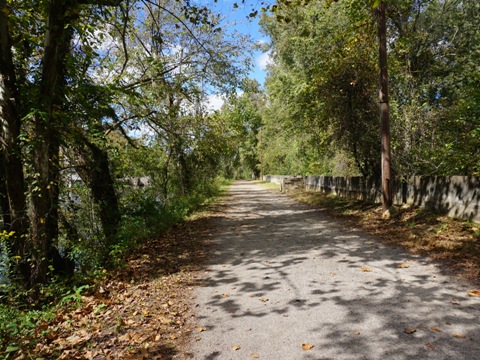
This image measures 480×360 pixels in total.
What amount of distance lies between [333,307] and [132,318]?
264 cm

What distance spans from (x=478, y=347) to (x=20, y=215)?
6500 mm

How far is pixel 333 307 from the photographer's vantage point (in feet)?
13.4

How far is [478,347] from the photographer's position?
9.82ft

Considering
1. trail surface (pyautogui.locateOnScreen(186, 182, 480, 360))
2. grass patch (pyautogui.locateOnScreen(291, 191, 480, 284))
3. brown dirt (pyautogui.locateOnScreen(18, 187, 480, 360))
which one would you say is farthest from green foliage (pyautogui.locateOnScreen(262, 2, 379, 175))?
trail surface (pyautogui.locateOnScreen(186, 182, 480, 360))

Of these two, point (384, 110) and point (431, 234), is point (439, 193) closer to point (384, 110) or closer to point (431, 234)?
point (431, 234)

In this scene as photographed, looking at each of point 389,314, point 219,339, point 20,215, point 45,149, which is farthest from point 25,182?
point 389,314

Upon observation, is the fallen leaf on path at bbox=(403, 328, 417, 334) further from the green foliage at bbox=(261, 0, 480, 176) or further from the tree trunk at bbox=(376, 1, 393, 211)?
the green foliage at bbox=(261, 0, 480, 176)

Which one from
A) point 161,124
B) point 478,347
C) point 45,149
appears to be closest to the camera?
point 478,347

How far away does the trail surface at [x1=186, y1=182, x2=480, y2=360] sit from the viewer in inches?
125

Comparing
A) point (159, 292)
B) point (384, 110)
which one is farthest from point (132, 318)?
point (384, 110)

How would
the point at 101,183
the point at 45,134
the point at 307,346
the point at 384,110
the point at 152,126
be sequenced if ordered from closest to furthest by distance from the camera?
the point at 307,346 → the point at 45,134 → the point at 101,183 → the point at 384,110 → the point at 152,126

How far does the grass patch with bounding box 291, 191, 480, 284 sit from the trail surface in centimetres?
47

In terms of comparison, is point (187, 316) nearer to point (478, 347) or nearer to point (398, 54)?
point (478, 347)

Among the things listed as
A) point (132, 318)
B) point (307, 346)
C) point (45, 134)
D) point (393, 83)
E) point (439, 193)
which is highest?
point (393, 83)
